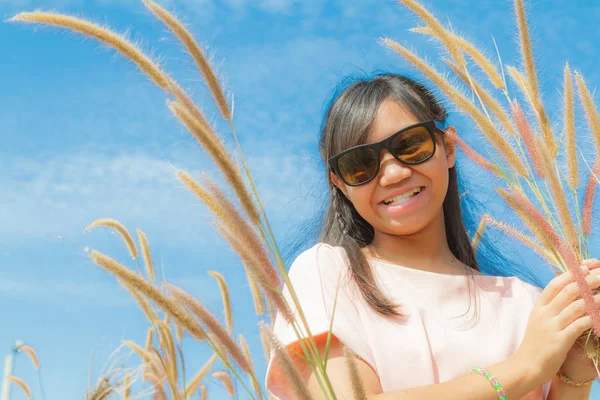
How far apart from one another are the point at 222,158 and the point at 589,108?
3.53 ft

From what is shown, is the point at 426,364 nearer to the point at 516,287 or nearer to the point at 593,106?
the point at 516,287

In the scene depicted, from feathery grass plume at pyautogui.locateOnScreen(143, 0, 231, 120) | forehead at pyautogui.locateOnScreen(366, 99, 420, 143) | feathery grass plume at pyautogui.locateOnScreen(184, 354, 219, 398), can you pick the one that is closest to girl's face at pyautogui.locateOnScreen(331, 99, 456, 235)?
forehead at pyautogui.locateOnScreen(366, 99, 420, 143)

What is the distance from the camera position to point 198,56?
1228 millimetres

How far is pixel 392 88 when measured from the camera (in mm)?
2271

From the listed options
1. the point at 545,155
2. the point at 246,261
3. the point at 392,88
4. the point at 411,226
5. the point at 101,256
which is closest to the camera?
the point at 246,261

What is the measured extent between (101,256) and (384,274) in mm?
1115

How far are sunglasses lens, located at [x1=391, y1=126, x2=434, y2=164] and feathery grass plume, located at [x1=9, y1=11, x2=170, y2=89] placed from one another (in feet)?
3.44

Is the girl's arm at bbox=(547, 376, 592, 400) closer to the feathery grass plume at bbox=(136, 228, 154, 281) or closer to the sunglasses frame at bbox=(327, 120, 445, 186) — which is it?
the sunglasses frame at bbox=(327, 120, 445, 186)

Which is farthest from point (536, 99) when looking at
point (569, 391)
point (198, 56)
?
point (198, 56)

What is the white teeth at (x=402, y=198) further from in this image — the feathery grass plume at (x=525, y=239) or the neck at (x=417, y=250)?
the feathery grass plume at (x=525, y=239)

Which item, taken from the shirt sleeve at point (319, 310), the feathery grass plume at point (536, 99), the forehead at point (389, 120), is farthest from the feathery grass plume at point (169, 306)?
the forehead at point (389, 120)

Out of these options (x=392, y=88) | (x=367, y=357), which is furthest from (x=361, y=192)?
(x=367, y=357)

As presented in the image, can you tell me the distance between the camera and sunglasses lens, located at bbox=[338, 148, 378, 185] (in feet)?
6.89

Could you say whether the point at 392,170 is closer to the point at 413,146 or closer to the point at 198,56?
the point at 413,146
